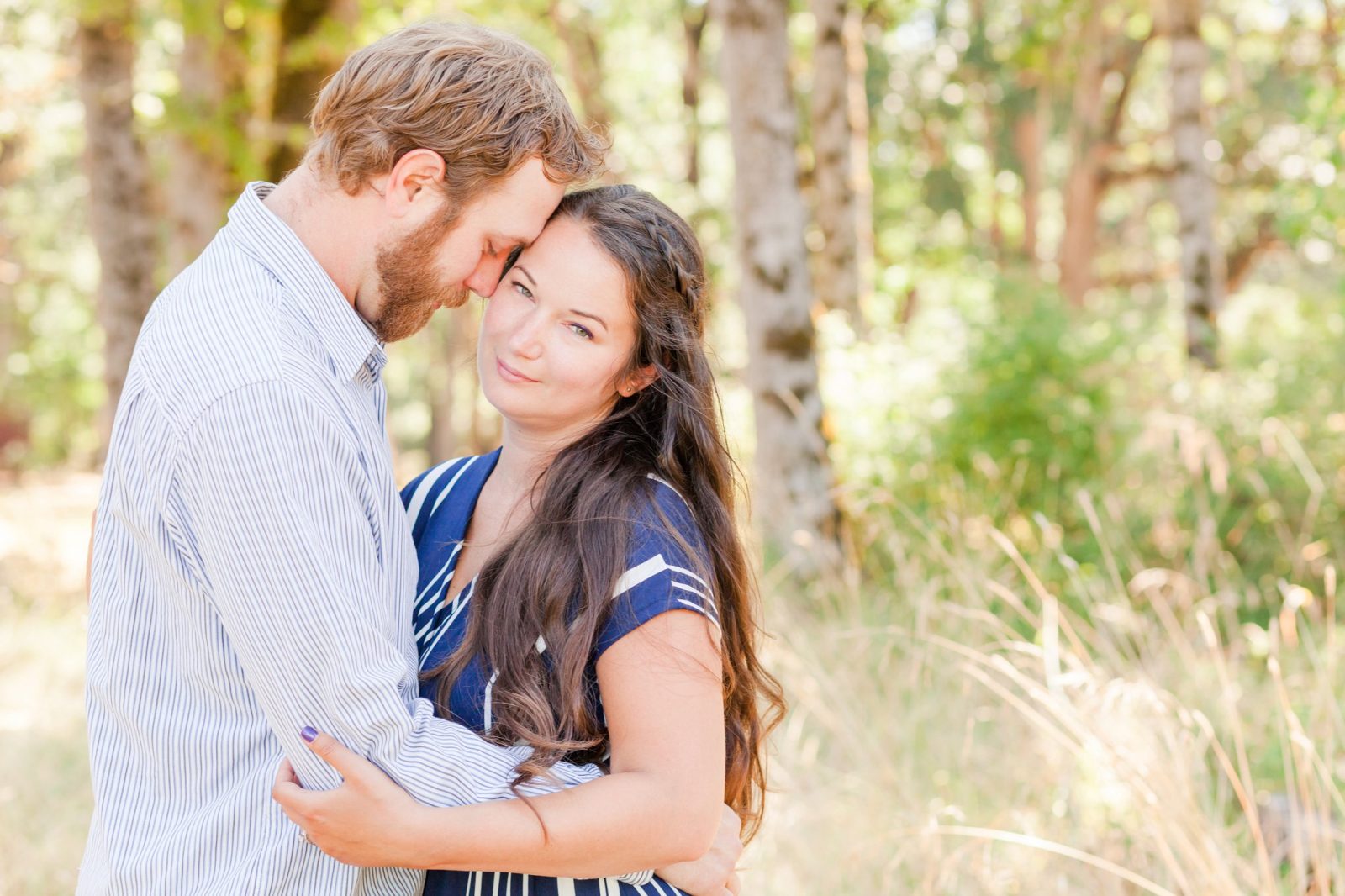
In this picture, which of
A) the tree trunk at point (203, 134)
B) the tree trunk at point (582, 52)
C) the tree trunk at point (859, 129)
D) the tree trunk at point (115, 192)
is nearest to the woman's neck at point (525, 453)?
the tree trunk at point (203, 134)

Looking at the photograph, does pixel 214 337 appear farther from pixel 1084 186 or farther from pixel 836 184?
pixel 1084 186

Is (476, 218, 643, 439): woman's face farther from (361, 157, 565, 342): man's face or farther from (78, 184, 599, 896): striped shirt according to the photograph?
(78, 184, 599, 896): striped shirt

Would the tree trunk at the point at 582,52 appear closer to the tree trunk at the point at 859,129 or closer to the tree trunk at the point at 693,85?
the tree trunk at the point at 693,85

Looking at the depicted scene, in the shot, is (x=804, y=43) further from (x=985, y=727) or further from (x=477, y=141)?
A: (x=477, y=141)

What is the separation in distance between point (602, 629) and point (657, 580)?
0.36 feet

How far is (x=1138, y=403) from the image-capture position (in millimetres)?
8078

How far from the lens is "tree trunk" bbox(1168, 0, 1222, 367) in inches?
380

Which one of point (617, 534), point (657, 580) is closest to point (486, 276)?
point (617, 534)

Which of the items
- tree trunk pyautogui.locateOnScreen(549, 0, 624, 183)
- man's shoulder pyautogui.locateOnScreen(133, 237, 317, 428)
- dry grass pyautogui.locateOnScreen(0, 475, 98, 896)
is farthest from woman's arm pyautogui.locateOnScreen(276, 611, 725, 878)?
tree trunk pyautogui.locateOnScreen(549, 0, 624, 183)

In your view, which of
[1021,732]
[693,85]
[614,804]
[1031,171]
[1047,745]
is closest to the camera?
[614,804]

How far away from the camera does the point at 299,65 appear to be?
6.56 m

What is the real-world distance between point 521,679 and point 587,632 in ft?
0.52

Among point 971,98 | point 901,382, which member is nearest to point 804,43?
point 971,98

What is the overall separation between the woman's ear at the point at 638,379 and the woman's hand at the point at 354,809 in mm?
864
